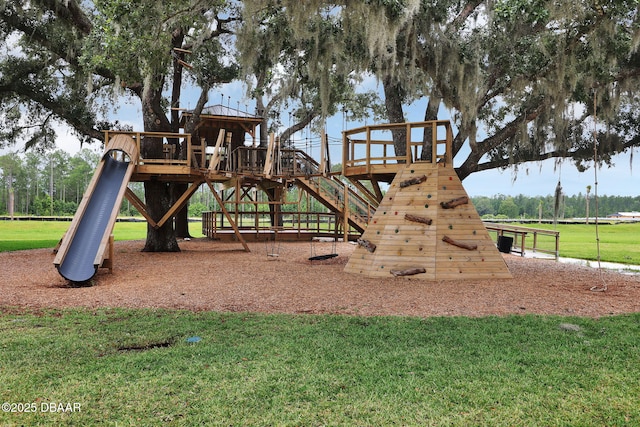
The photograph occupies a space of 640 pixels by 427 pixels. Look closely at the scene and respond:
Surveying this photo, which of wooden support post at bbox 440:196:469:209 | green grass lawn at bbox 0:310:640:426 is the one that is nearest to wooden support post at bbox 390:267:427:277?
wooden support post at bbox 440:196:469:209

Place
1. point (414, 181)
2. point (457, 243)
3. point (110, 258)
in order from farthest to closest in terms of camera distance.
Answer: point (414, 181)
point (110, 258)
point (457, 243)

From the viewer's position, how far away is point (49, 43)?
1362cm

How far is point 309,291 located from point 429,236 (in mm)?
2976

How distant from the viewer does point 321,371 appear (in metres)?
3.83

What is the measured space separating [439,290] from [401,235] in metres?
1.87

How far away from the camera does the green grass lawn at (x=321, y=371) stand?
3.06m

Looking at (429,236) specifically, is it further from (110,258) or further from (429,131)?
(110,258)

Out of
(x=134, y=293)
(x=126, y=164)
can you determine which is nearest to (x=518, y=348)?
(x=134, y=293)

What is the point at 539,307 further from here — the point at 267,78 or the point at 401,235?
the point at 267,78

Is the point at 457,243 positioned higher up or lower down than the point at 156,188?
lower down

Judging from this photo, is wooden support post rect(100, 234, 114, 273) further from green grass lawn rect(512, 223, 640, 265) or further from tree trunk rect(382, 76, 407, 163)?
green grass lawn rect(512, 223, 640, 265)

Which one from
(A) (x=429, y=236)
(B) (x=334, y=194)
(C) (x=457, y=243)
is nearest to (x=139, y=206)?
(B) (x=334, y=194)

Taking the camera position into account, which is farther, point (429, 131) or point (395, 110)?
point (395, 110)

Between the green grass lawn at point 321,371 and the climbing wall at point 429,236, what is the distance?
136 inches
